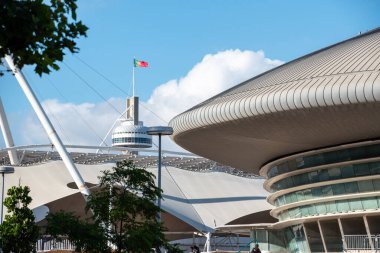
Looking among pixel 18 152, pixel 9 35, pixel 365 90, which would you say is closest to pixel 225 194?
pixel 18 152

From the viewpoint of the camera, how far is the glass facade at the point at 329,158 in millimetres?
49500

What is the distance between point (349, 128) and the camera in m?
47.2

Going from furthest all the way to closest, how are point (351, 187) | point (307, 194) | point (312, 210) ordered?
point (307, 194) → point (312, 210) → point (351, 187)

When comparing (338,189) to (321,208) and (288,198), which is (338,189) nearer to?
(321,208)

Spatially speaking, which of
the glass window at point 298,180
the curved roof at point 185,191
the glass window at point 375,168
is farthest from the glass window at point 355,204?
the curved roof at point 185,191

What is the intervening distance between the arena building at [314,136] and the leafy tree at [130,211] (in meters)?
13.3

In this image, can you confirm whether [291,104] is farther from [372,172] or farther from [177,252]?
[177,252]

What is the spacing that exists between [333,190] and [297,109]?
8.35 m

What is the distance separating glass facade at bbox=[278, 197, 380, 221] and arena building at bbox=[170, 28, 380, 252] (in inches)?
2.2

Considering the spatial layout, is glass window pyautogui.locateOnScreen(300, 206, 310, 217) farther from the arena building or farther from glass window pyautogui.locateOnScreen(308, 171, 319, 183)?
glass window pyautogui.locateOnScreen(308, 171, 319, 183)

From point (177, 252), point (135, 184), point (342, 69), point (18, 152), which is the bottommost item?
point (177, 252)

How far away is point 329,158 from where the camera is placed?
169ft

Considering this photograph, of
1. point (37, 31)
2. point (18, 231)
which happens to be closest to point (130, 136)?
point (18, 231)

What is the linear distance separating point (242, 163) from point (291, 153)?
320 inches
